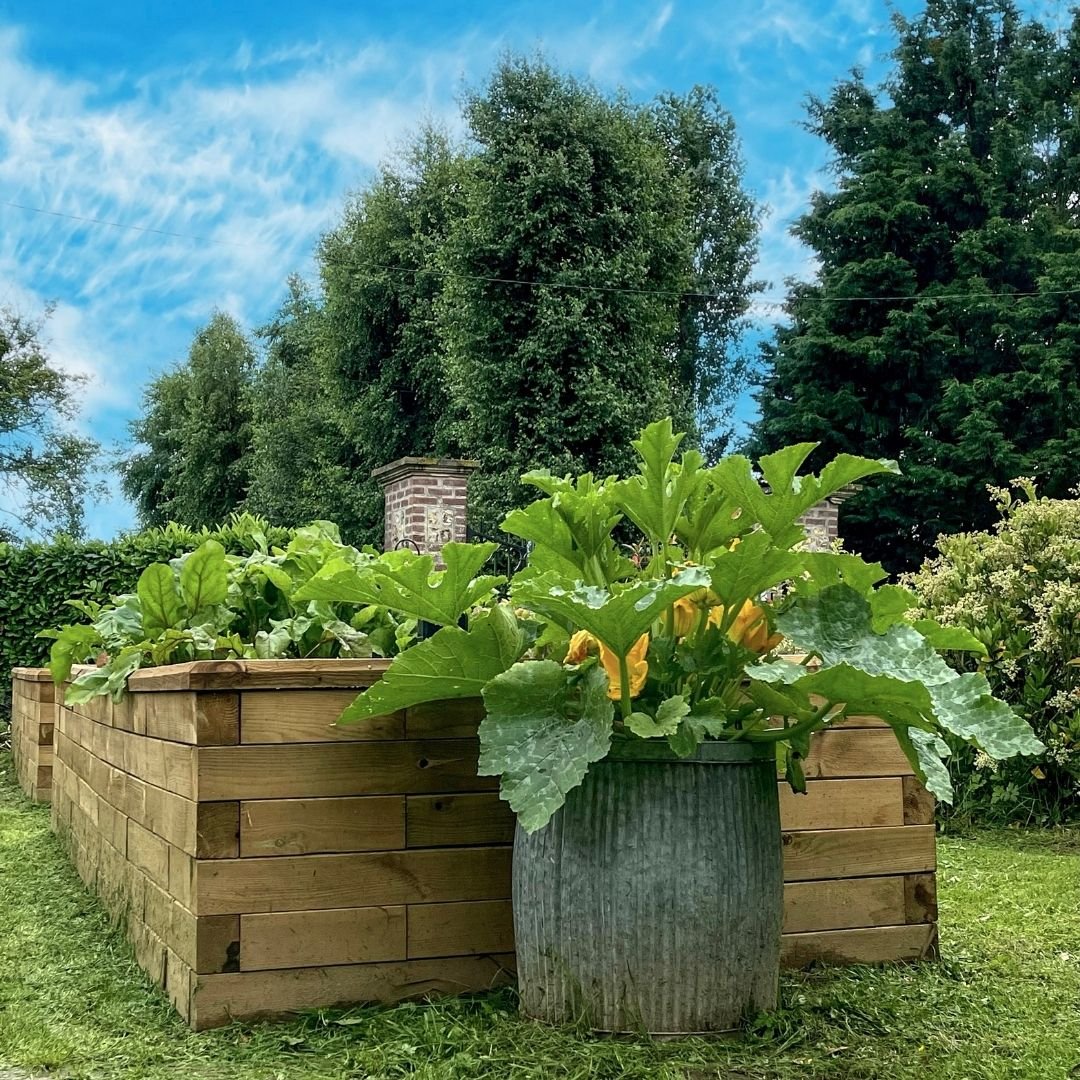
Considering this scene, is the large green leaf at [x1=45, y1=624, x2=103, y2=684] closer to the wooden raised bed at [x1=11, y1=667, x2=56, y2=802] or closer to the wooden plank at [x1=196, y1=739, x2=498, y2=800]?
the wooden plank at [x1=196, y1=739, x2=498, y2=800]

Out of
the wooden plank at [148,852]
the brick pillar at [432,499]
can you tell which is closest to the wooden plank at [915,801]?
the wooden plank at [148,852]

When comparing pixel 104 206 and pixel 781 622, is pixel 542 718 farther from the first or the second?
pixel 104 206

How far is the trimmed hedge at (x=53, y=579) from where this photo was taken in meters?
8.35

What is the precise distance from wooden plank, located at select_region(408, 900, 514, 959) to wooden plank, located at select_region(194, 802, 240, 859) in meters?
0.35

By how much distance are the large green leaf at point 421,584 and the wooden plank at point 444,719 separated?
27 cm

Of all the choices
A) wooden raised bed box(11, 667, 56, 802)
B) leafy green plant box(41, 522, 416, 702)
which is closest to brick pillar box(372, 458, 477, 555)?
wooden raised bed box(11, 667, 56, 802)

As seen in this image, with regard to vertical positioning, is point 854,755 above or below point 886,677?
below

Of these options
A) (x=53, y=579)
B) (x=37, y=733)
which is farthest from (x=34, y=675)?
(x=53, y=579)

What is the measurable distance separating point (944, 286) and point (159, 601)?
571 inches

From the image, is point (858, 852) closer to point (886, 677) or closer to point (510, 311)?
point (886, 677)

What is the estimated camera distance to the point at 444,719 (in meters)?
2.21

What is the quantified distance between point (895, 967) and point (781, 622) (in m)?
1.11

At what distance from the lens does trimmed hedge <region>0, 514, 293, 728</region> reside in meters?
8.35

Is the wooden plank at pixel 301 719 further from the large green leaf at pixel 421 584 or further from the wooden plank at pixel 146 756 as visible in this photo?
the large green leaf at pixel 421 584
